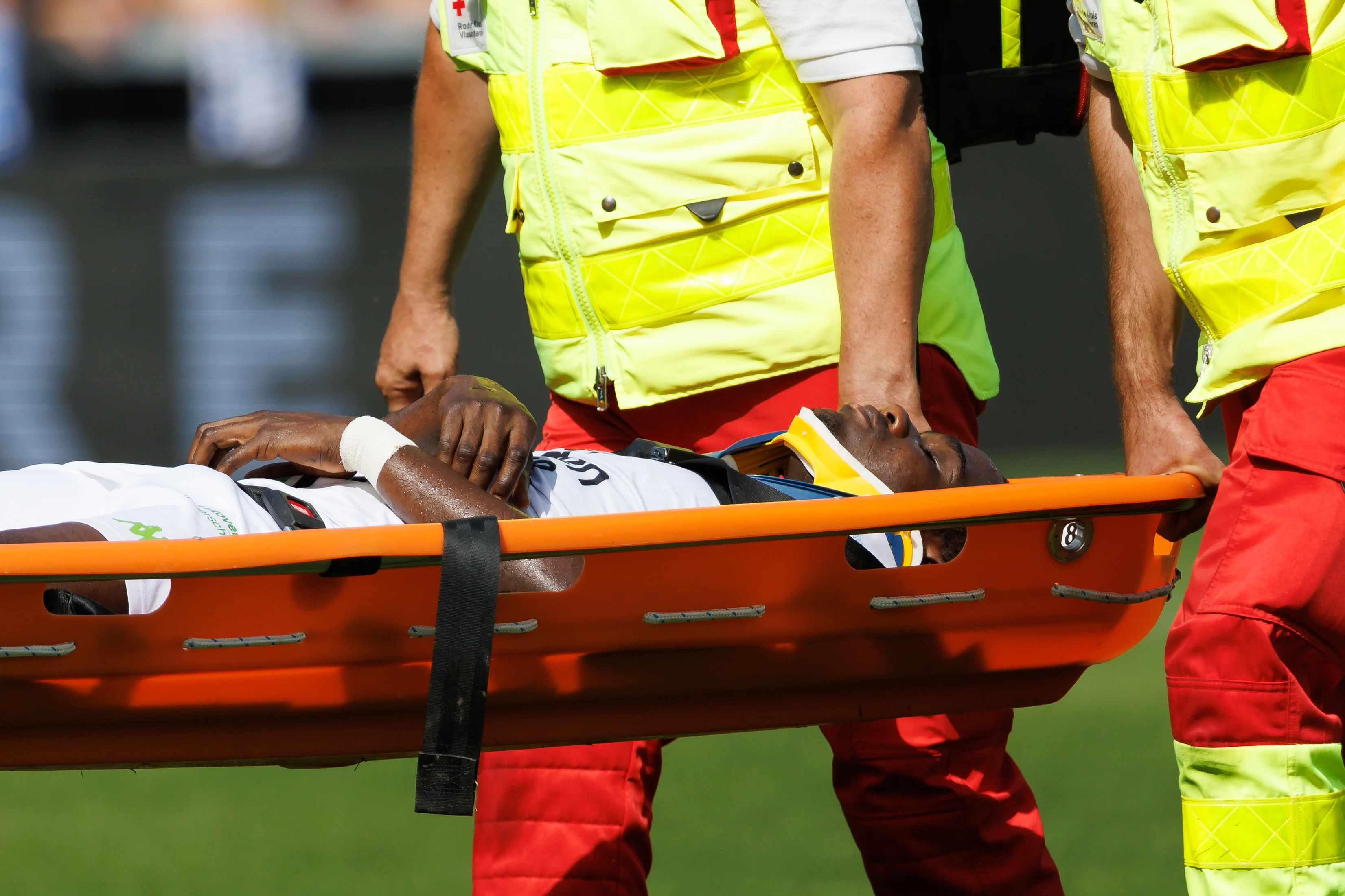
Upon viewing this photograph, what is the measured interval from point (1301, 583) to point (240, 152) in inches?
222

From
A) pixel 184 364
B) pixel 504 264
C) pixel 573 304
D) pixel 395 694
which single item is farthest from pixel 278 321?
pixel 395 694

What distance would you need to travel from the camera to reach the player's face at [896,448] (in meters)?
1.93

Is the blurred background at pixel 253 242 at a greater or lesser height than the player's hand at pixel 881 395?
lesser

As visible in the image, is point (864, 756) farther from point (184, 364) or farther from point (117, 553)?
point (184, 364)

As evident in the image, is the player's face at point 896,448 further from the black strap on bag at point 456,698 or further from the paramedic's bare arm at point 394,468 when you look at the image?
the black strap on bag at point 456,698

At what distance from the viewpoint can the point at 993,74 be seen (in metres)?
2.24

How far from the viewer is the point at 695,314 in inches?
84.5

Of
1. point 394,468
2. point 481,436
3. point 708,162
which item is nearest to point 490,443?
point 481,436

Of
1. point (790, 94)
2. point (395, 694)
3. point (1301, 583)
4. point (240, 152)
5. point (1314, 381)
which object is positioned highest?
point (790, 94)

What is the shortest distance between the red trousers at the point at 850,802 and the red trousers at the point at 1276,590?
47 centimetres

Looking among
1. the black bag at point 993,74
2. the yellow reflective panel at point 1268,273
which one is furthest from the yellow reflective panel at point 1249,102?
the black bag at point 993,74

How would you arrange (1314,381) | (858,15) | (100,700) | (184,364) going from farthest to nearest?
(184,364)
(858,15)
(1314,381)
(100,700)

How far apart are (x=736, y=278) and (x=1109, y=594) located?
2.01 ft

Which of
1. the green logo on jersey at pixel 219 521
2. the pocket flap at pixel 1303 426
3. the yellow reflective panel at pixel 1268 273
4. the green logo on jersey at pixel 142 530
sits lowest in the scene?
the green logo on jersey at pixel 219 521
